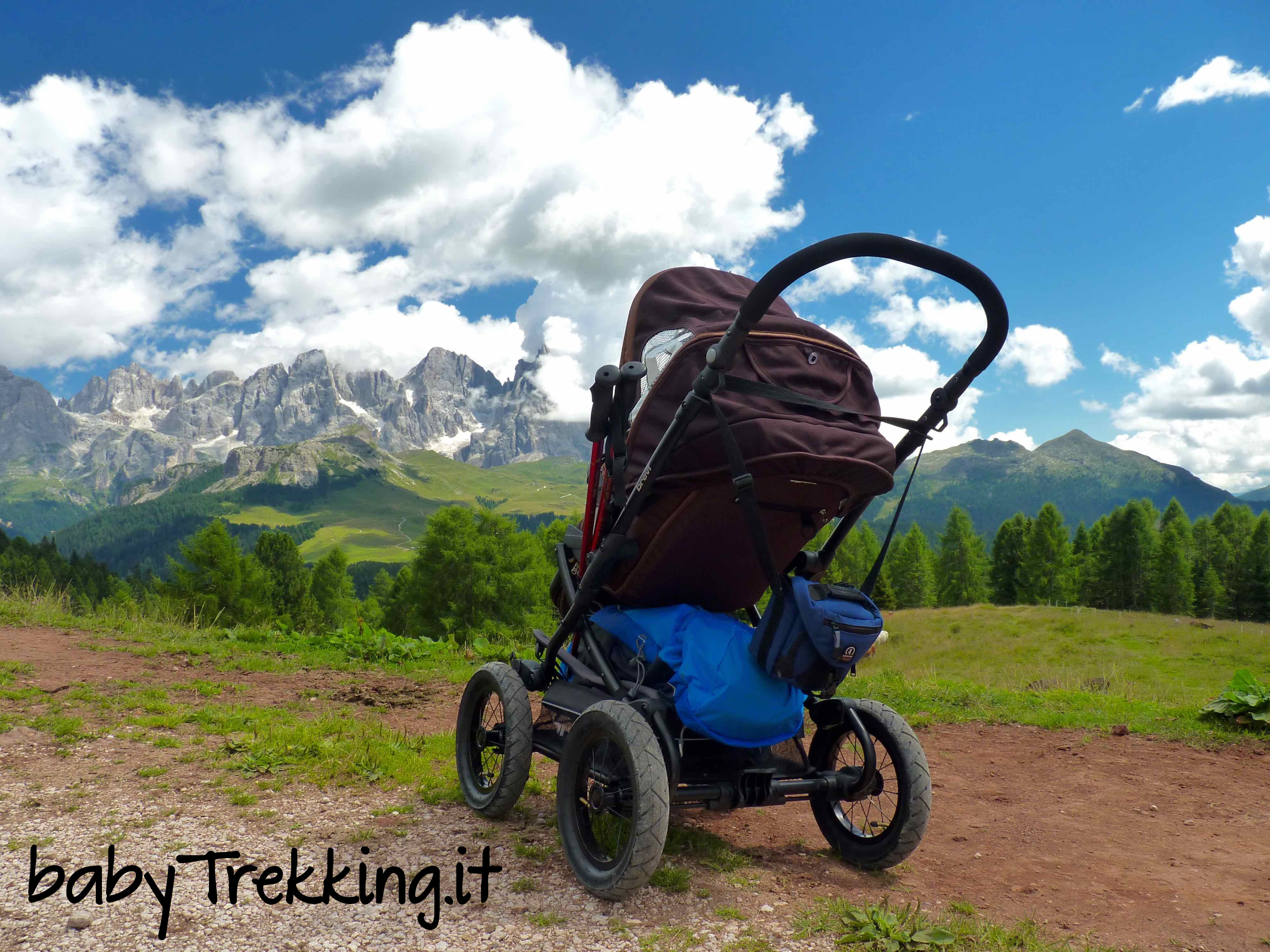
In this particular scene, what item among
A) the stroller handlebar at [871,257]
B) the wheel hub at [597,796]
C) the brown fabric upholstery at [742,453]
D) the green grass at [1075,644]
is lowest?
the green grass at [1075,644]

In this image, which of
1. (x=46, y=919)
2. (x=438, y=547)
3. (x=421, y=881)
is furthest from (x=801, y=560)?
(x=438, y=547)

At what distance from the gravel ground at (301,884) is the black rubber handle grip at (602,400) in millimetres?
2580

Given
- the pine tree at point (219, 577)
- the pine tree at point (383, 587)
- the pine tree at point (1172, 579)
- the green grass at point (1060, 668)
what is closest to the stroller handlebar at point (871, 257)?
the green grass at point (1060, 668)

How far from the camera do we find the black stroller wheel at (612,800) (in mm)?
3521

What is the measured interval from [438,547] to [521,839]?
4145cm

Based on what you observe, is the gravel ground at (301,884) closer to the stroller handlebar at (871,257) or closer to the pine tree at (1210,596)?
the stroller handlebar at (871,257)

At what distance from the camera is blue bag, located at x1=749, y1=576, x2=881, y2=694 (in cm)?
364

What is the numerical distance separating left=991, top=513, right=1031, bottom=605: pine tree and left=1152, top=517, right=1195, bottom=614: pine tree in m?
10.8

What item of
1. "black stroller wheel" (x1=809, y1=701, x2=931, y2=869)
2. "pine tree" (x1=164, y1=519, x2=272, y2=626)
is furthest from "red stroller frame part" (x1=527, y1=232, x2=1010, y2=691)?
"pine tree" (x1=164, y1=519, x2=272, y2=626)

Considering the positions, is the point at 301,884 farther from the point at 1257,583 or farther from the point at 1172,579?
the point at 1172,579

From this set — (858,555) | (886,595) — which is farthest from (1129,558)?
(858,555)

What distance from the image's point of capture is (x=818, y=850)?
467 cm

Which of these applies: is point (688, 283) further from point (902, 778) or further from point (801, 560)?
point (902, 778)

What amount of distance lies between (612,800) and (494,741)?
5.69 feet
